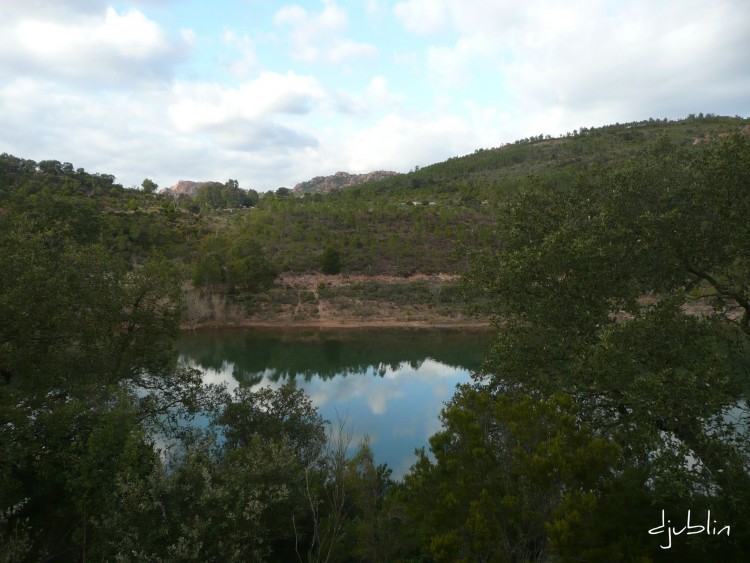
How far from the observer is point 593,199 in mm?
13172

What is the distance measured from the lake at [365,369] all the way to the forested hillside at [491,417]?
6.41 meters

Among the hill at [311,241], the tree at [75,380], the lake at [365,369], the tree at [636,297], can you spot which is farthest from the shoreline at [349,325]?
the tree at [636,297]

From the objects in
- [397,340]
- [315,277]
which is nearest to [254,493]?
[397,340]

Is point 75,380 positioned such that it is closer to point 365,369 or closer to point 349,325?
point 365,369

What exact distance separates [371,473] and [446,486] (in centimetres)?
453

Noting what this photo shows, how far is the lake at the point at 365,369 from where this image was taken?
2352 cm

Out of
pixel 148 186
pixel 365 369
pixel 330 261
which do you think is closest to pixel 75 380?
pixel 365 369

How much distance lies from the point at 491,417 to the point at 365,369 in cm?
2925

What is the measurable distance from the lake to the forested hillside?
6.41m

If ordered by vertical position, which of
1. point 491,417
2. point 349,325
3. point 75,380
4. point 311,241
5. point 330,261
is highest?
point 311,241

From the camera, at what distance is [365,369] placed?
3744 cm

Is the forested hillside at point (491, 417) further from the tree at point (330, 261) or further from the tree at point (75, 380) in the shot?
the tree at point (330, 261)

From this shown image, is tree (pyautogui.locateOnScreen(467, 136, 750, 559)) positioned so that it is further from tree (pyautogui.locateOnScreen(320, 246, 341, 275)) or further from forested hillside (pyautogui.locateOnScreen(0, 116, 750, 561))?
tree (pyautogui.locateOnScreen(320, 246, 341, 275))

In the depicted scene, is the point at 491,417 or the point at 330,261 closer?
the point at 491,417
